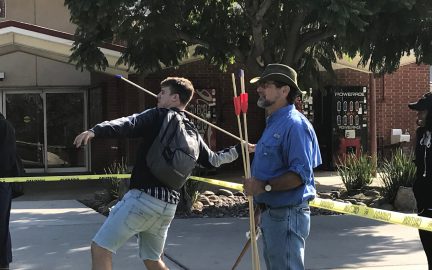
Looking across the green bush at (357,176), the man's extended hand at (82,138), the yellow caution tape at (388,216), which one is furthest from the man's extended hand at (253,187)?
the green bush at (357,176)

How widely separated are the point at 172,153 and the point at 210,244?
10.2 feet

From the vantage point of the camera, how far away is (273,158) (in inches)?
144

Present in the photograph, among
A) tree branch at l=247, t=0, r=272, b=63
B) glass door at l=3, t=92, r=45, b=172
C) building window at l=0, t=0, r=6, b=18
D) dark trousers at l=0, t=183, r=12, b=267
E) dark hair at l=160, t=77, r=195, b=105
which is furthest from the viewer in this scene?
building window at l=0, t=0, r=6, b=18

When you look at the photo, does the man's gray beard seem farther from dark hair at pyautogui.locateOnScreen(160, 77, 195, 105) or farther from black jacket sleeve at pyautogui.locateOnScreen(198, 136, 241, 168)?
black jacket sleeve at pyautogui.locateOnScreen(198, 136, 241, 168)

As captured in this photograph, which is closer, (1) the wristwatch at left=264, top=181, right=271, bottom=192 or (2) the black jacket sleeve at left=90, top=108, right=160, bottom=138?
(1) the wristwatch at left=264, top=181, right=271, bottom=192

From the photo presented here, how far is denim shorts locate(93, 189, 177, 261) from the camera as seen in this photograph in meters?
4.14

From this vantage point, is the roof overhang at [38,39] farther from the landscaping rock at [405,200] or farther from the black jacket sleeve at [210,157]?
the black jacket sleeve at [210,157]

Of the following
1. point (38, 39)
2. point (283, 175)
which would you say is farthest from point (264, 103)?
point (38, 39)

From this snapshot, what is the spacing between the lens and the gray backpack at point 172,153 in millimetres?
4195

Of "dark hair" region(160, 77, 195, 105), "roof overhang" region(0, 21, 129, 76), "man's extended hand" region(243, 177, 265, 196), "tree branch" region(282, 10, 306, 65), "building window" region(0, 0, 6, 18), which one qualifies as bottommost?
"man's extended hand" region(243, 177, 265, 196)

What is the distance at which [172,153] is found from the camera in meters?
4.23

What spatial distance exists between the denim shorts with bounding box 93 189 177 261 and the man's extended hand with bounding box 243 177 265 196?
0.88m

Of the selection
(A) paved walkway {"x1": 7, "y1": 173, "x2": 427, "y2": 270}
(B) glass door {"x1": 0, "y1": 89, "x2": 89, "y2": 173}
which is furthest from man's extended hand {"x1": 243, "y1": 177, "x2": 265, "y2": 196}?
(B) glass door {"x1": 0, "y1": 89, "x2": 89, "y2": 173}

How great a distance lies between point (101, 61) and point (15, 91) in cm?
892
